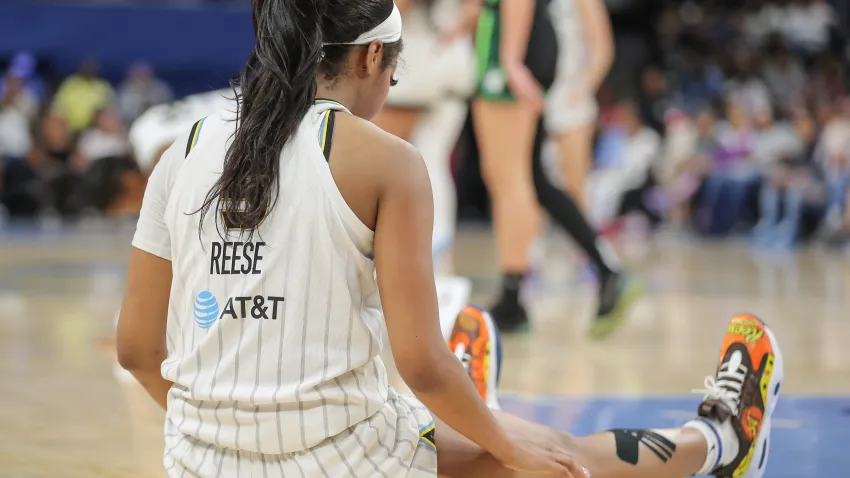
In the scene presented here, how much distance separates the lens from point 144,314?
1708mm

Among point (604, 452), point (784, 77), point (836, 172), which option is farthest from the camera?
point (784, 77)

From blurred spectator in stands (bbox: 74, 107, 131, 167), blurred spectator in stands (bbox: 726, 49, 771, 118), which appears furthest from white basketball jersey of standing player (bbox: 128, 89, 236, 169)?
blurred spectator in stands (bbox: 726, 49, 771, 118)

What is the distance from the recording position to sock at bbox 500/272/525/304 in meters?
4.32

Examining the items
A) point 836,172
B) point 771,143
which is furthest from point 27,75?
point 836,172

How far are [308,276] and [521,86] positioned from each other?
2.71 m

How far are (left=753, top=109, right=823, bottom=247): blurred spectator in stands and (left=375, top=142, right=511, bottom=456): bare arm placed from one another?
28.6ft

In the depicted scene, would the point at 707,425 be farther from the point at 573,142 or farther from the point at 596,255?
the point at 573,142

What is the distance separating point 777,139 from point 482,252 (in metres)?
3.83

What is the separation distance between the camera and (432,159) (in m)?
4.46

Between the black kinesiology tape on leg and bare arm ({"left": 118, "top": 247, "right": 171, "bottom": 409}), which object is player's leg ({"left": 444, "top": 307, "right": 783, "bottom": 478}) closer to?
the black kinesiology tape on leg

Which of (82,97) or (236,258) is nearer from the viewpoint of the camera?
(236,258)

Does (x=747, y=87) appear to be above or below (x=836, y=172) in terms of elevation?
above

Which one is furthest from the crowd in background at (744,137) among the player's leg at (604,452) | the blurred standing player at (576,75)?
the player's leg at (604,452)

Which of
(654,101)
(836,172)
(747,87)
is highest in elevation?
(747,87)
